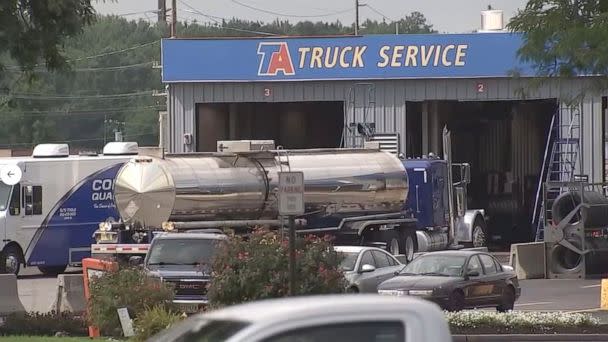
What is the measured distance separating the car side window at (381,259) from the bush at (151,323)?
8952mm

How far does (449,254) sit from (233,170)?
8.33 metres

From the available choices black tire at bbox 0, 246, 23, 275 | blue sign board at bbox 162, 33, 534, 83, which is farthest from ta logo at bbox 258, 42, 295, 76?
black tire at bbox 0, 246, 23, 275

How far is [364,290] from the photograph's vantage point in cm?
2417

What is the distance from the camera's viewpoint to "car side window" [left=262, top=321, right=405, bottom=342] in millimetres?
6105

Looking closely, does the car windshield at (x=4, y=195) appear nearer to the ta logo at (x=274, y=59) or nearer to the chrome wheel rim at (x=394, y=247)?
the chrome wheel rim at (x=394, y=247)

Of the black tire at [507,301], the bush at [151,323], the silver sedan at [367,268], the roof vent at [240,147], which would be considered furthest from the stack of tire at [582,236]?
the bush at [151,323]

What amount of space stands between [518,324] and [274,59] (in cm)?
2529

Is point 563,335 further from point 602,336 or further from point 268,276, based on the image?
point 268,276

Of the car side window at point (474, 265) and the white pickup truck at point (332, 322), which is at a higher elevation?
the white pickup truck at point (332, 322)

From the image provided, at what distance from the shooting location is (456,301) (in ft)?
76.1

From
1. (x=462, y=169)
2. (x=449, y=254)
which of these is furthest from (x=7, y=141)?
(x=449, y=254)

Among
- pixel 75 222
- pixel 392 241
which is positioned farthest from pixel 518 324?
pixel 75 222

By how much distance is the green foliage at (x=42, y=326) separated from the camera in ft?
64.1

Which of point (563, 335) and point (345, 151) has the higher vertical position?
point (345, 151)
